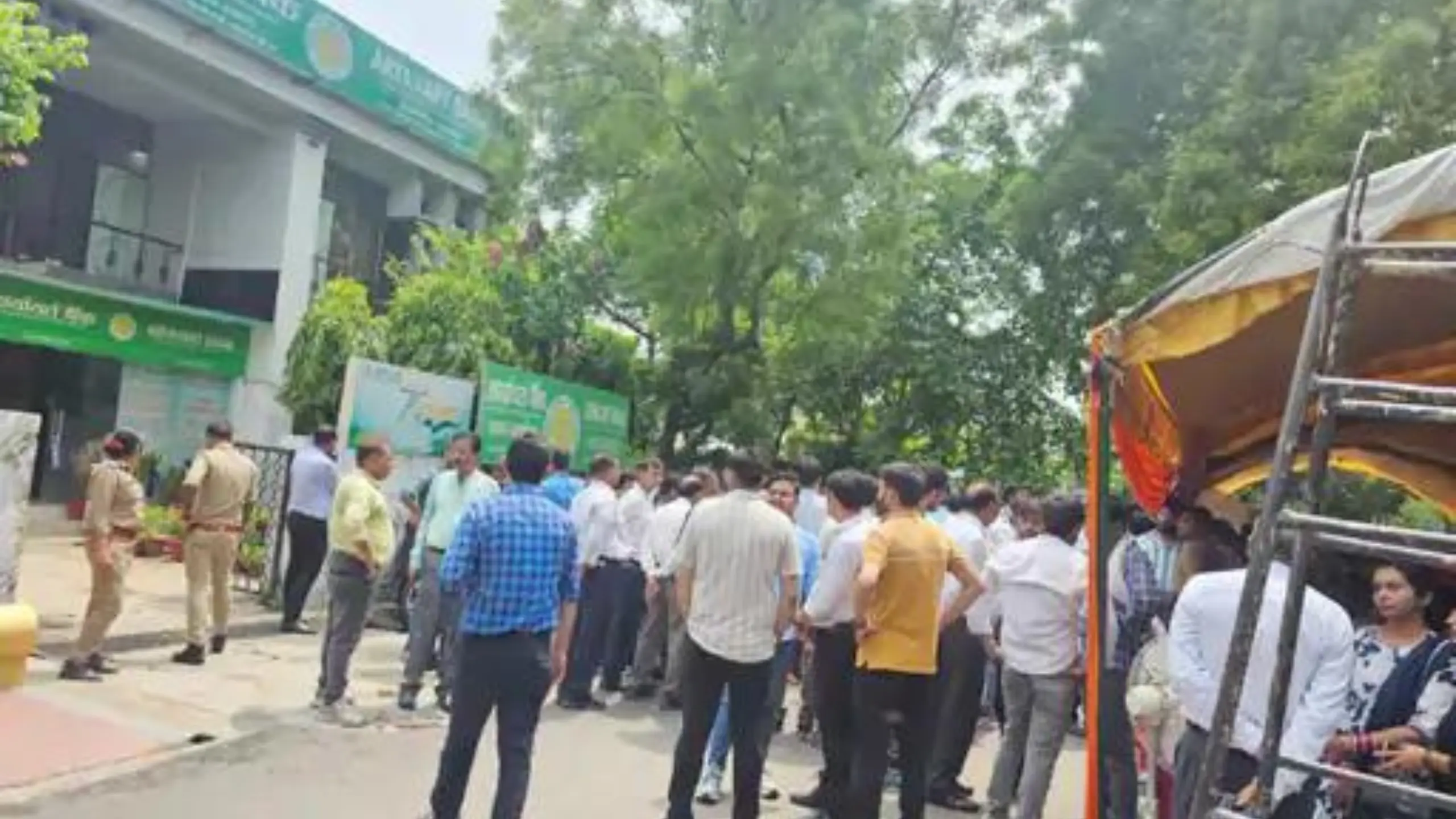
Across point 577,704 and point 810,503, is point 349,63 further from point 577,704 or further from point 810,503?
point 577,704

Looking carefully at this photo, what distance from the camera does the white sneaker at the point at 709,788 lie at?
699 cm

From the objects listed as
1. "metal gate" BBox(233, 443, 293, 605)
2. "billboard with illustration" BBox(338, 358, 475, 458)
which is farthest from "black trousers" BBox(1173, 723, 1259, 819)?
"metal gate" BBox(233, 443, 293, 605)

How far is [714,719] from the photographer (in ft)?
20.6

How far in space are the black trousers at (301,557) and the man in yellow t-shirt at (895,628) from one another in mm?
6234

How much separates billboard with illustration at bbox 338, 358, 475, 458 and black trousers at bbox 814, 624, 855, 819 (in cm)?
558

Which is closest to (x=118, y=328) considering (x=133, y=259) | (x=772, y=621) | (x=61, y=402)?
(x=61, y=402)

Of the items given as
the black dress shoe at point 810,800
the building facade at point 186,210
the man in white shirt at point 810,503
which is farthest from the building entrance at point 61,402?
the black dress shoe at point 810,800

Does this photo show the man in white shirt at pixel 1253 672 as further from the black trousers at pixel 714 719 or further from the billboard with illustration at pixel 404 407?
the billboard with illustration at pixel 404 407

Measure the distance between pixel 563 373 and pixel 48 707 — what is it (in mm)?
10201

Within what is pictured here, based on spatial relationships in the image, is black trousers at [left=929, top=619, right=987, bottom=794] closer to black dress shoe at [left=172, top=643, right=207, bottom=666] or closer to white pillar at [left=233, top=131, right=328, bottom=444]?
black dress shoe at [left=172, top=643, right=207, bottom=666]

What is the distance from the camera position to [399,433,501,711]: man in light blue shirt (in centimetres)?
830

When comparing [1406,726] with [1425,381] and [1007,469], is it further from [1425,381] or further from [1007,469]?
[1007,469]

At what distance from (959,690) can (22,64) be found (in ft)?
24.6

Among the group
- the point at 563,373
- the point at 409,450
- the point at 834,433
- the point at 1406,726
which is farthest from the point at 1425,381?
the point at 834,433
